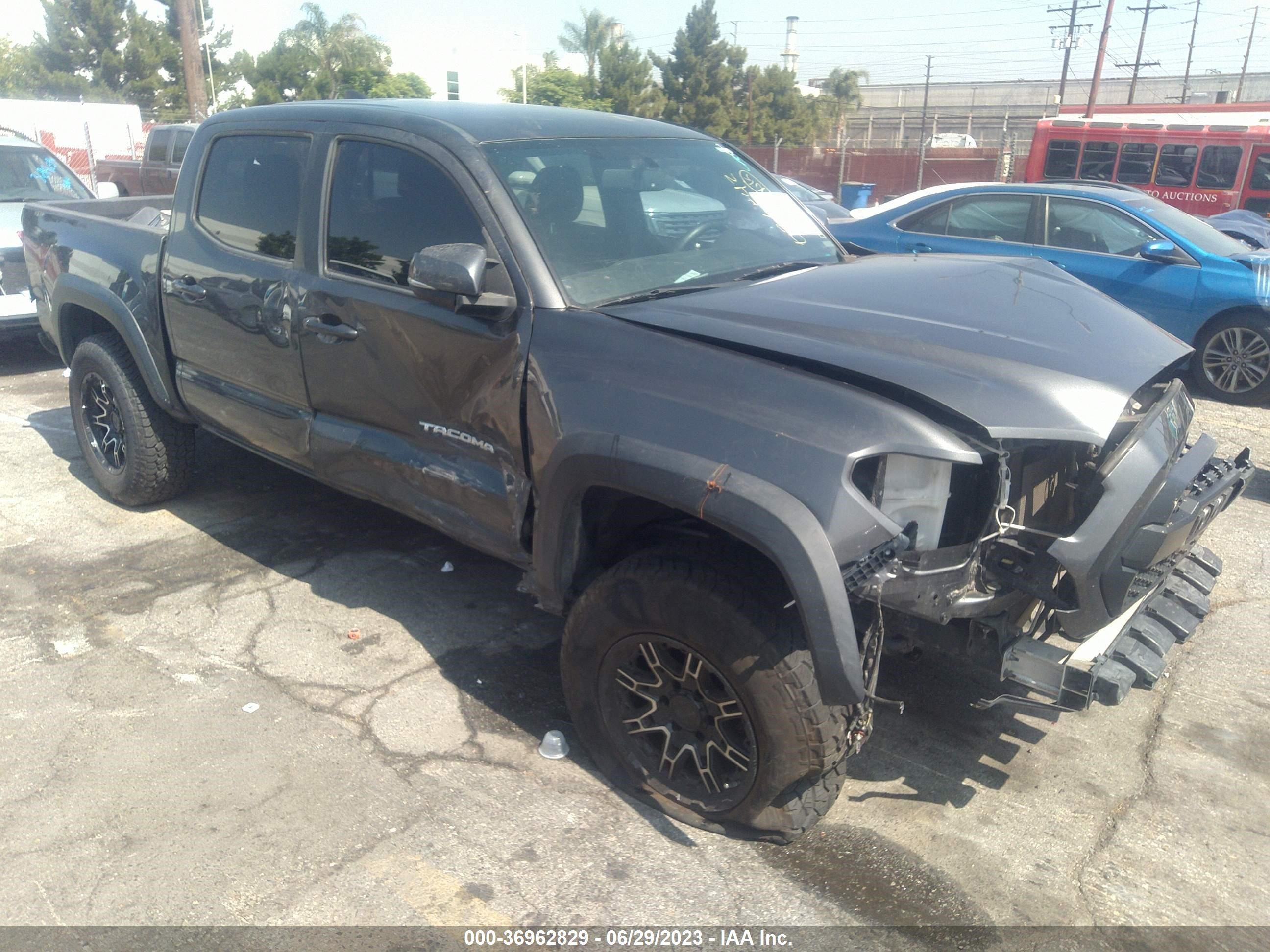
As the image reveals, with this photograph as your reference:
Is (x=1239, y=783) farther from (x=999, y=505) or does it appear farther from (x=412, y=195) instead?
(x=412, y=195)

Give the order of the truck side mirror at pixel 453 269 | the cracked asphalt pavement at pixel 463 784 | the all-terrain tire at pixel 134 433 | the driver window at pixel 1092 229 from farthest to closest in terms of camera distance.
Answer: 1. the driver window at pixel 1092 229
2. the all-terrain tire at pixel 134 433
3. the truck side mirror at pixel 453 269
4. the cracked asphalt pavement at pixel 463 784

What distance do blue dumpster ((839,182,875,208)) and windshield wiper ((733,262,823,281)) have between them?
19.6 m

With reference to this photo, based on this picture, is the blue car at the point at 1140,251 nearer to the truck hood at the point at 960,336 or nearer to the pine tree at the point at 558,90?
the truck hood at the point at 960,336

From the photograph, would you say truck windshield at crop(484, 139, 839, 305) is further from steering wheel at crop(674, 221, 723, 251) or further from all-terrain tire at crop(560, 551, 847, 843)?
all-terrain tire at crop(560, 551, 847, 843)

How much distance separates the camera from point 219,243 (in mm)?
4254

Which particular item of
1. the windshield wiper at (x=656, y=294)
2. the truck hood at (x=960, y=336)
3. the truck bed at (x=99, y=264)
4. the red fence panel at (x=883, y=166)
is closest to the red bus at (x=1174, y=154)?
the red fence panel at (x=883, y=166)

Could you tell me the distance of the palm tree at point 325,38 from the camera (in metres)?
48.4

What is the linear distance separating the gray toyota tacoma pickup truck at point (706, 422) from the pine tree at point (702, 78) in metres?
40.3

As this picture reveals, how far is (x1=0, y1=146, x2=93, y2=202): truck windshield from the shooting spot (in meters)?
8.56

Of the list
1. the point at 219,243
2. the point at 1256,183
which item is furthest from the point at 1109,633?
the point at 1256,183

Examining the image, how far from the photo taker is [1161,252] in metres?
7.75

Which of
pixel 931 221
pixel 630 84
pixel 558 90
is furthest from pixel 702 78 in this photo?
pixel 931 221

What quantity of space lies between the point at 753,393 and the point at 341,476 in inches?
75.2

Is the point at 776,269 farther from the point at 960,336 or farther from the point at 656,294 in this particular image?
the point at 960,336
